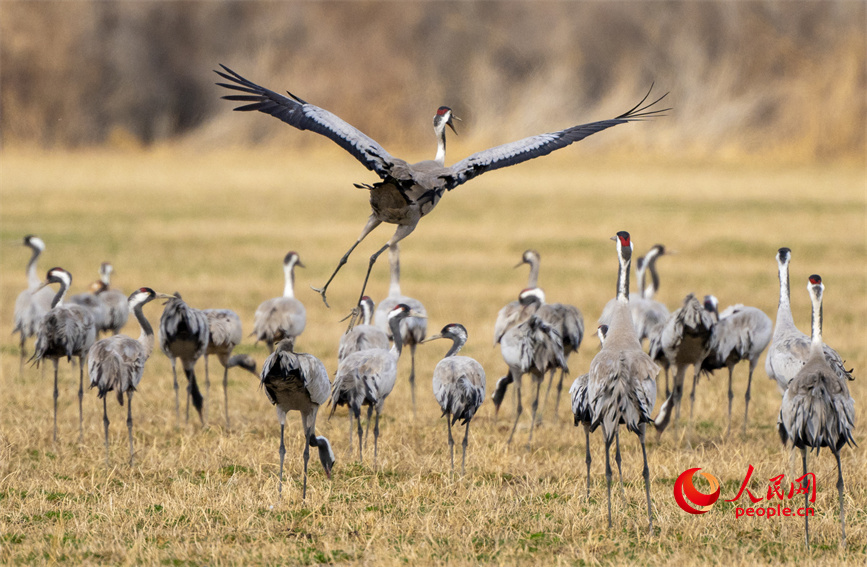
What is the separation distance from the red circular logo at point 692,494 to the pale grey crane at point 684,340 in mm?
1349

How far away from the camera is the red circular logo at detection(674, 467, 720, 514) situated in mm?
6808

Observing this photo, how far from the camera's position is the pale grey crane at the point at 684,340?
8.65 m

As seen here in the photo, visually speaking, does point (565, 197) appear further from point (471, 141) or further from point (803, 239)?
point (471, 141)

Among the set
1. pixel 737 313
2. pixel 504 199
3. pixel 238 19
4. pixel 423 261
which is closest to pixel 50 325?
pixel 737 313

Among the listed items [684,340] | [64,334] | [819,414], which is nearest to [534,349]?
[684,340]

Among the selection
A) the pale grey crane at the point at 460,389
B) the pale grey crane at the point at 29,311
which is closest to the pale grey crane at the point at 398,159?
the pale grey crane at the point at 460,389

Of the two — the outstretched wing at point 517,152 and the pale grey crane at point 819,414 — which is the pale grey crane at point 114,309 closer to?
the outstretched wing at point 517,152

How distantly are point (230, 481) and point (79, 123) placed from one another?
42.5 m

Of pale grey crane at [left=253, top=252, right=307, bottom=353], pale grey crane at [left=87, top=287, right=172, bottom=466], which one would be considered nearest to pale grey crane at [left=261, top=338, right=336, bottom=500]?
pale grey crane at [left=87, top=287, right=172, bottom=466]

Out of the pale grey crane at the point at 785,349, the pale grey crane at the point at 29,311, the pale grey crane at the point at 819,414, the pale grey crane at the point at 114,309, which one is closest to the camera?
the pale grey crane at the point at 819,414

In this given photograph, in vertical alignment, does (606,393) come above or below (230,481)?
above

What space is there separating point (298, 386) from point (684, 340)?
329 centimetres

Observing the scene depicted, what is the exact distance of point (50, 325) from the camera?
862 cm

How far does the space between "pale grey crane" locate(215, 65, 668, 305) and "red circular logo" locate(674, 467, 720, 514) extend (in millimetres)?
2443
